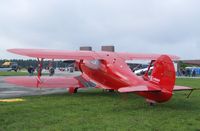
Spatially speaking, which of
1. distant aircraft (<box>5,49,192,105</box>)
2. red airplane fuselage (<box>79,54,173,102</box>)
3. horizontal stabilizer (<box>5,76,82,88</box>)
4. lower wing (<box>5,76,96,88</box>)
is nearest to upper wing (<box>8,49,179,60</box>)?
distant aircraft (<box>5,49,192,105</box>)

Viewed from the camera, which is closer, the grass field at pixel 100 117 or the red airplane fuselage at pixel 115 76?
the grass field at pixel 100 117

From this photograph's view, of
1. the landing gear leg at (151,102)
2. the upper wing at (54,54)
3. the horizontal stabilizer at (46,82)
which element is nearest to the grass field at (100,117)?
the landing gear leg at (151,102)

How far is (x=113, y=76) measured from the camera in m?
15.3

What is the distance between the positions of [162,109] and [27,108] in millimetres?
4432

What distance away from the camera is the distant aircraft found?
11641mm

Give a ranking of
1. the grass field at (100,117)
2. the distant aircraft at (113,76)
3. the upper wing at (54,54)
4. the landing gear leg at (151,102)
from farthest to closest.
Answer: the upper wing at (54,54) < the landing gear leg at (151,102) < the distant aircraft at (113,76) < the grass field at (100,117)

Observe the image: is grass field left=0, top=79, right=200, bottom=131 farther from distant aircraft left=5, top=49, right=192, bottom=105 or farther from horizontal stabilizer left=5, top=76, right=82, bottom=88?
horizontal stabilizer left=5, top=76, right=82, bottom=88

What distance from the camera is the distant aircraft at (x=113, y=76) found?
458 inches

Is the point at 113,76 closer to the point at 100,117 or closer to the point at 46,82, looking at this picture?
the point at 46,82

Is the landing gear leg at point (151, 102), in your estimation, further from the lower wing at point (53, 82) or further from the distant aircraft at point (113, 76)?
the lower wing at point (53, 82)

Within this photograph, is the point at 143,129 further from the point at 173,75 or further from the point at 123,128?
the point at 173,75

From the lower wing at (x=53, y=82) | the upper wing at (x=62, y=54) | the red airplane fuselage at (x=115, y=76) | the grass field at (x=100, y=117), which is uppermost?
the upper wing at (x=62, y=54)

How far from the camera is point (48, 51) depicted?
1650 cm

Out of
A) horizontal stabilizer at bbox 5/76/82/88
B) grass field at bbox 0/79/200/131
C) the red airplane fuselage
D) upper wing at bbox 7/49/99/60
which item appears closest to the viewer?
grass field at bbox 0/79/200/131
